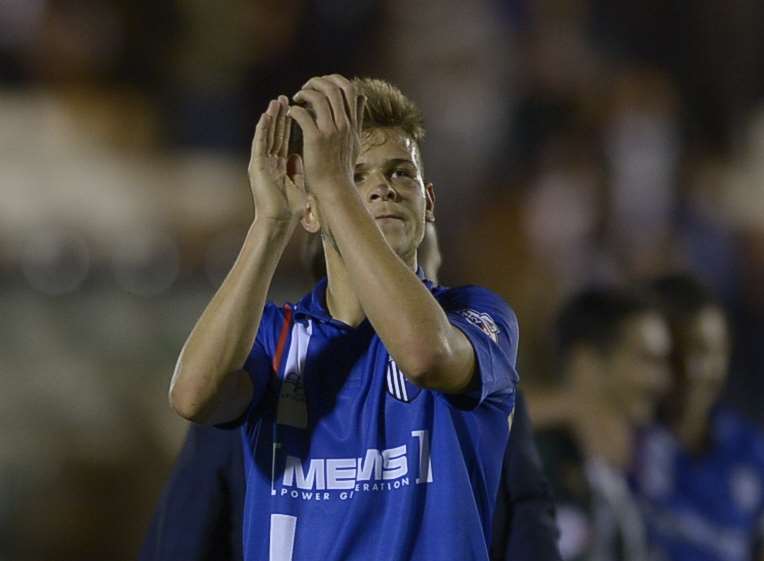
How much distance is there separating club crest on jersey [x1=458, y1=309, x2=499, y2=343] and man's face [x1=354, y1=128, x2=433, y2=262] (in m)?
0.14

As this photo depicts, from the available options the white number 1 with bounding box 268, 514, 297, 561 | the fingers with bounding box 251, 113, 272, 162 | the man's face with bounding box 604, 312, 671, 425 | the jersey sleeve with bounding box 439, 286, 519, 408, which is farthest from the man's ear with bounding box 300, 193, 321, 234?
the man's face with bounding box 604, 312, 671, 425

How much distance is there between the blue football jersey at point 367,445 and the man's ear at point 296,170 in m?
0.21

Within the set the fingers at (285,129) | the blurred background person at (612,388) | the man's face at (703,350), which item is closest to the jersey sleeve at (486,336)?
the fingers at (285,129)

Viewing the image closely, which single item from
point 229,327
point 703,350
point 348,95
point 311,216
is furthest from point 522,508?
point 703,350

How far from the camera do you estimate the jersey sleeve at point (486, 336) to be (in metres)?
1.85

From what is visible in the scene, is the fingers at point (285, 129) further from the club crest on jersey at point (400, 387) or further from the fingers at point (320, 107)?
the club crest on jersey at point (400, 387)

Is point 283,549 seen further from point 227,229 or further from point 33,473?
point 227,229

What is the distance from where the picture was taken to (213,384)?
189 cm

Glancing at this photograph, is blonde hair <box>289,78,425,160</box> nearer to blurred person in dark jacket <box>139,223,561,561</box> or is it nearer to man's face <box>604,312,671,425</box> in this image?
blurred person in dark jacket <box>139,223,561,561</box>

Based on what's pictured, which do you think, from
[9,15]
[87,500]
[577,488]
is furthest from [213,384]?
[9,15]

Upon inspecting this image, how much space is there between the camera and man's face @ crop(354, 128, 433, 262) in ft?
6.57

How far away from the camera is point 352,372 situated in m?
1.99

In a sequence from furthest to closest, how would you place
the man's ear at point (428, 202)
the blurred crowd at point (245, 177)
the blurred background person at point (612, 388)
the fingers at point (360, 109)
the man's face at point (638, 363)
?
the blurred crowd at point (245, 177) → the man's face at point (638, 363) → the blurred background person at point (612, 388) → the man's ear at point (428, 202) → the fingers at point (360, 109)

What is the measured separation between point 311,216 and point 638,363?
2.26 metres
